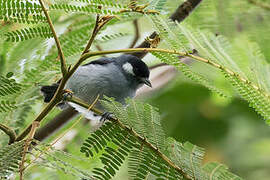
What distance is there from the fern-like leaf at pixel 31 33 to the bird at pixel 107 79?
3.81 ft

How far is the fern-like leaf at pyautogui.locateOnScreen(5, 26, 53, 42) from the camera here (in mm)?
2240

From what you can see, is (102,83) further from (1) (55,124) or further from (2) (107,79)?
(1) (55,124)

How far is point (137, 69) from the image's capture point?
404 centimetres

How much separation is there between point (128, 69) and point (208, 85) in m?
2.06

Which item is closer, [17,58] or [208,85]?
[208,85]

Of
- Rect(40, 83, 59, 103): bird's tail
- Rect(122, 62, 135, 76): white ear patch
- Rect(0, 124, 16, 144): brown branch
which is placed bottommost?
Rect(122, 62, 135, 76): white ear patch

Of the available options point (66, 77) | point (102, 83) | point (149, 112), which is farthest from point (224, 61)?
point (102, 83)

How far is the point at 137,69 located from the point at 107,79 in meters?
0.36

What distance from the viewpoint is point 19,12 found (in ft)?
6.83

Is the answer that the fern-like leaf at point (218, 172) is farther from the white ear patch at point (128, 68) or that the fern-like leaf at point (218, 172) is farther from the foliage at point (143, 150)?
the white ear patch at point (128, 68)

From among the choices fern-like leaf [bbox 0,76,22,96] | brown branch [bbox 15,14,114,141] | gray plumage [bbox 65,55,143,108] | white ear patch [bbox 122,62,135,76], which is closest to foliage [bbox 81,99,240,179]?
brown branch [bbox 15,14,114,141]

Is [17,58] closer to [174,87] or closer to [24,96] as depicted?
[24,96]

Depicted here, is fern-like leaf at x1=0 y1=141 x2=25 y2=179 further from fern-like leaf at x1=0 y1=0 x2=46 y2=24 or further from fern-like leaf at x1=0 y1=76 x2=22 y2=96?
fern-like leaf at x1=0 y1=0 x2=46 y2=24

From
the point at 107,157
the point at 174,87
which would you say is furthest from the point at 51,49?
the point at 174,87
